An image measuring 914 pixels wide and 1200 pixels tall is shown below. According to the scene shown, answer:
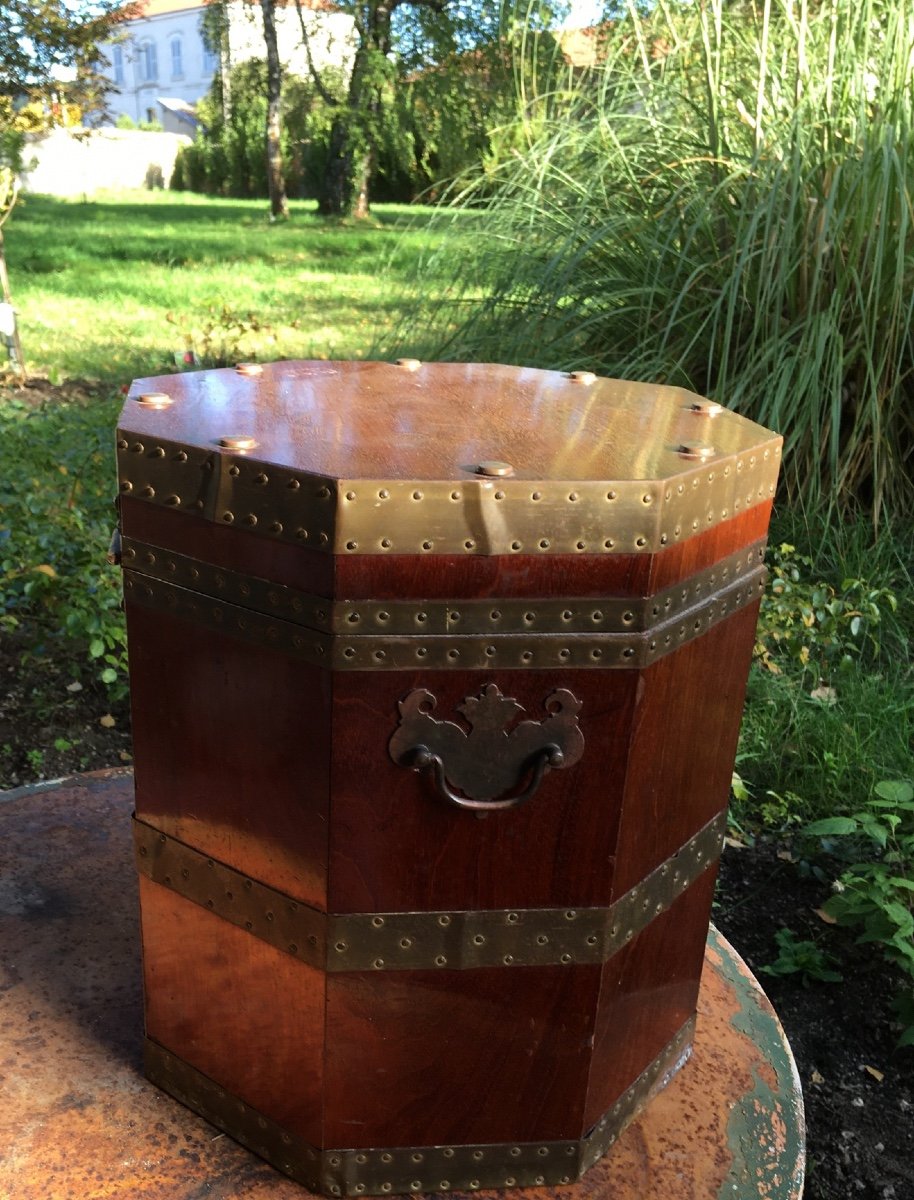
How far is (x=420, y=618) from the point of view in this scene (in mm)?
1177

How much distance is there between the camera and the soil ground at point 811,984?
196cm

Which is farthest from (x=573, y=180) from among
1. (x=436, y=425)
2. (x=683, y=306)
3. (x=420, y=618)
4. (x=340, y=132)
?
(x=340, y=132)

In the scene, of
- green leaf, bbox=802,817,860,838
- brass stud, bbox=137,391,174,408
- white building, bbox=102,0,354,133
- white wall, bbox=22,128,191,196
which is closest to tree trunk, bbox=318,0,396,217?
white wall, bbox=22,128,191,196

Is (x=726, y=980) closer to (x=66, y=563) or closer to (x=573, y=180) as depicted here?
(x=66, y=563)

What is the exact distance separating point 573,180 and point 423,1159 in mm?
3984

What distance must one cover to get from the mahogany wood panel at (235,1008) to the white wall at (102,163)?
64.9 feet

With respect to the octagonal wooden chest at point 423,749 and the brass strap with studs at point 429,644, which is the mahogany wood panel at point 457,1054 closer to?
the octagonal wooden chest at point 423,749

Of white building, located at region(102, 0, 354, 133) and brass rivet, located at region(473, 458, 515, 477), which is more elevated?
white building, located at region(102, 0, 354, 133)

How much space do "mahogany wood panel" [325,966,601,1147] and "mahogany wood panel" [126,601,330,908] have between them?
178 millimetres

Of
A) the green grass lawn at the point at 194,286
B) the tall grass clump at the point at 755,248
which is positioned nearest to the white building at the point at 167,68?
the green grass lawn at the point at 194,286

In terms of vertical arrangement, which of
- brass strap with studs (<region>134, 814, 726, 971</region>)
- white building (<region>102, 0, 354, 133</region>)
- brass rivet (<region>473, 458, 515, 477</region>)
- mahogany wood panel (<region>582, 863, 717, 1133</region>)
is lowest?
mahogany wood panel (<region>582, 863, 717, 1133</region>)

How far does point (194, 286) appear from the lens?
10.3m

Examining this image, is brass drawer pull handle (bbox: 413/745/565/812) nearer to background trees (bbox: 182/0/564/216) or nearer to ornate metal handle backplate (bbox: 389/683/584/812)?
ornate metal handle backplate (bbox: 389/683/584/812)

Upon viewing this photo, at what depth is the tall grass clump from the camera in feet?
12.2
